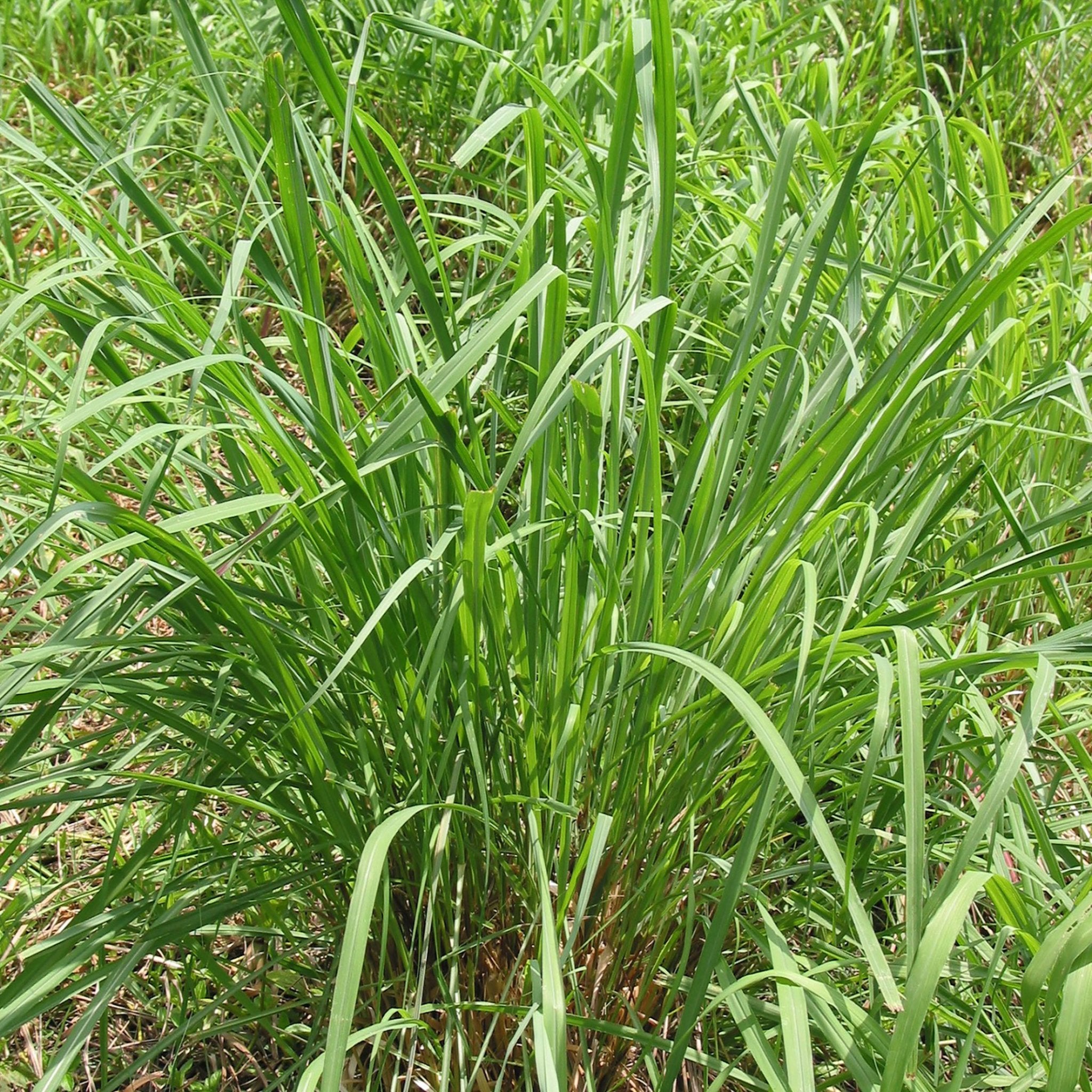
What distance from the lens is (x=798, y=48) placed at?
9.39ft

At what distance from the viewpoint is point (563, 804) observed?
959 millimetres

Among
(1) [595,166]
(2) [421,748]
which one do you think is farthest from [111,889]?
(1) [595,166]

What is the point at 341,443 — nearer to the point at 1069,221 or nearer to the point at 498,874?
the point at 498,874

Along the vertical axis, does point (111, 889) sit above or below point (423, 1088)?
above

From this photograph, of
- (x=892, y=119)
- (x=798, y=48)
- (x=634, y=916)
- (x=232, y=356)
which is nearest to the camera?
(x=232, y=356)

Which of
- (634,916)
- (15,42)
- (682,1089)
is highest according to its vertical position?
(15,42)

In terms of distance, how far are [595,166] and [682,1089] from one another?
0.92m

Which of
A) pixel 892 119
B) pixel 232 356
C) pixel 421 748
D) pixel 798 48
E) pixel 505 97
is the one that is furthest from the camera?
pixel 798 48

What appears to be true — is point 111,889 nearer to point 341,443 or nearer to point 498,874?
point 498,874

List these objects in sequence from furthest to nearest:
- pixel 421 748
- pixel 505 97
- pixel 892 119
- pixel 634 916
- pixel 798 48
Answer: 1. pixel 798 48
2. pixel 892 119
3. pixel 505 97
4. pixel 634 916
5. pixel 421 748

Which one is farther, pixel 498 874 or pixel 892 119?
pixel 892 119

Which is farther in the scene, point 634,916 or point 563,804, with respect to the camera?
point 634,916

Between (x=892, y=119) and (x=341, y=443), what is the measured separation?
207 cm

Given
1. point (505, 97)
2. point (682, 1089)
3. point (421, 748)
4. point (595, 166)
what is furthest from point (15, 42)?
point (682, 1089)
